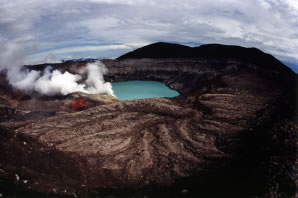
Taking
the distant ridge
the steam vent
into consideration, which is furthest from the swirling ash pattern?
the distant ridge

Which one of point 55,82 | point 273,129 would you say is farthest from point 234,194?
point 55,82

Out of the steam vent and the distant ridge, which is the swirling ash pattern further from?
the distant ridge

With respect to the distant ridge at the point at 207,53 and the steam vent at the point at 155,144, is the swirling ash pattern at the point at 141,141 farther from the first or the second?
the distant ridge at the point at 207,53

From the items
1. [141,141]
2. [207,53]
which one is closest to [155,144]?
[141,141]

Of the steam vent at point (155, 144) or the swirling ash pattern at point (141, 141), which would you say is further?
the swirling ash pattern at point (141, 141)

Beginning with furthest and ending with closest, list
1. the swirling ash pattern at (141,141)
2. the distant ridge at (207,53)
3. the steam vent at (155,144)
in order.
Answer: the distant ridge at (207,53) < the swirling ash pattern at (141,141) < the steam vent at (155,144)

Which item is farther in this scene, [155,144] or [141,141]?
[141,141]

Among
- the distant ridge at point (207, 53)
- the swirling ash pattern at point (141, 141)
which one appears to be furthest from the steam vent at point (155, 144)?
the distant ridge at point (207, 53)

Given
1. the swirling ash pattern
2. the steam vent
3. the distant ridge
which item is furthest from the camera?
the distant ridge

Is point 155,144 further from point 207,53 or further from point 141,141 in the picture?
point 207,53
